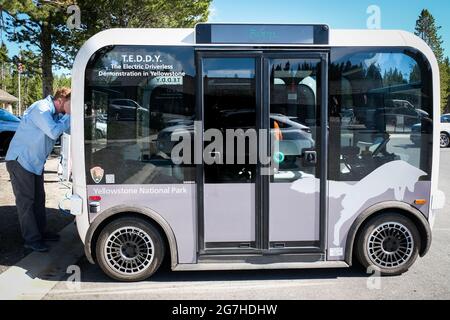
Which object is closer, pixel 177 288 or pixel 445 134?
pixel 177 288

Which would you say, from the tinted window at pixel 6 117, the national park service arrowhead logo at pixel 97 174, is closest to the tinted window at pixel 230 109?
the national park service arrowhead logo at pixel 97 174

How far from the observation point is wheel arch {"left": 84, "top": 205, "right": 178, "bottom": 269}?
14.9 ft

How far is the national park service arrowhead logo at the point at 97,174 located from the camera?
4566mm

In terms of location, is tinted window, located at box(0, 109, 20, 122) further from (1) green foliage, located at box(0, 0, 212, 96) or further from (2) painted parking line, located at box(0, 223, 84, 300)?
(2) painted parking line, located at box(0, 223, 84, 300)

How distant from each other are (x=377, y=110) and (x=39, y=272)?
4.10m

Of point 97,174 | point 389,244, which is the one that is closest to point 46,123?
point 97,174

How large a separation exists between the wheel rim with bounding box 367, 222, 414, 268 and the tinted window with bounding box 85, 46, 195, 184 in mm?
2079

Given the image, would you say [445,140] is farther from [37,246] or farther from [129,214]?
[37,246]

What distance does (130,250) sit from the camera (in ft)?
15.3

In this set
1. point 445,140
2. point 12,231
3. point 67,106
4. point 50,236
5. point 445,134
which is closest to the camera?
point 67,106

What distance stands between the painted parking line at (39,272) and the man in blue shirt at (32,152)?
0.22 meters

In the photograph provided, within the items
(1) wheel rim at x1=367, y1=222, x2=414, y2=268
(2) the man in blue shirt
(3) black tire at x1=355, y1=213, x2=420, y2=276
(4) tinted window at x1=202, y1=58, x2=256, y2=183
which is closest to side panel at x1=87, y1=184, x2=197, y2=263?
(4) tinted window at x1=202, y1=58, x2=256, y2=183

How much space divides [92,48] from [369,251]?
3.58 m
